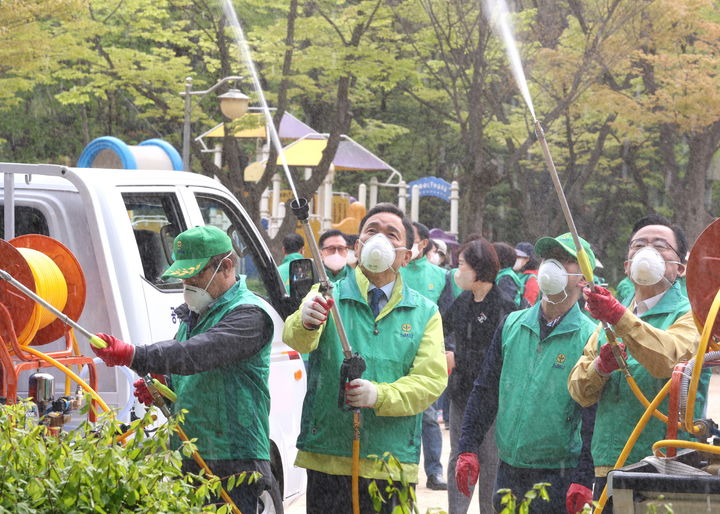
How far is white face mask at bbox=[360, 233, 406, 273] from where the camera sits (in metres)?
4.75

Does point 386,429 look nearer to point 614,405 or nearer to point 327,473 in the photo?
point 327,473

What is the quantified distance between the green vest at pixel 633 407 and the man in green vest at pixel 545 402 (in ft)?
0.94

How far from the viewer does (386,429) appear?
4645mm

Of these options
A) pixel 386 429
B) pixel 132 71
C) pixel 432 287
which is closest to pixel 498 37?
pixel 132 71

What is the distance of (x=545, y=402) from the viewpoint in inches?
190

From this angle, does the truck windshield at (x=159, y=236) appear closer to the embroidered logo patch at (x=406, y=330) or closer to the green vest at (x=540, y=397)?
the embroidered logo patch at (x=406, y=330)

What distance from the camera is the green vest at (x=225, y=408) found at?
438 centimetres

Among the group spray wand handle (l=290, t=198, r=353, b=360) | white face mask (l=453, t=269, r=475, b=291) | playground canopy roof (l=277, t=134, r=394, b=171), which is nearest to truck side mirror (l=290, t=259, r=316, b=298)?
white face mask (l=453, t=269, r=475, b=291)

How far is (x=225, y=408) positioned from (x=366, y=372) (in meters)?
0.61

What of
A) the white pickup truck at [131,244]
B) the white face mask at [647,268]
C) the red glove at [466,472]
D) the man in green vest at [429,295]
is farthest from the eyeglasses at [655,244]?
the man in green vest at [429,295]

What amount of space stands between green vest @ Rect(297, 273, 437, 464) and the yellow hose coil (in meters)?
1.13

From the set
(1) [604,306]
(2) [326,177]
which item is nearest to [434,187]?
→ (2) [326,177]

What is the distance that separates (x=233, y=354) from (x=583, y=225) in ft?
94.8

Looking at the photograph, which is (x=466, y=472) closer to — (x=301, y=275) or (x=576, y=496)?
(x=576, y=496)
